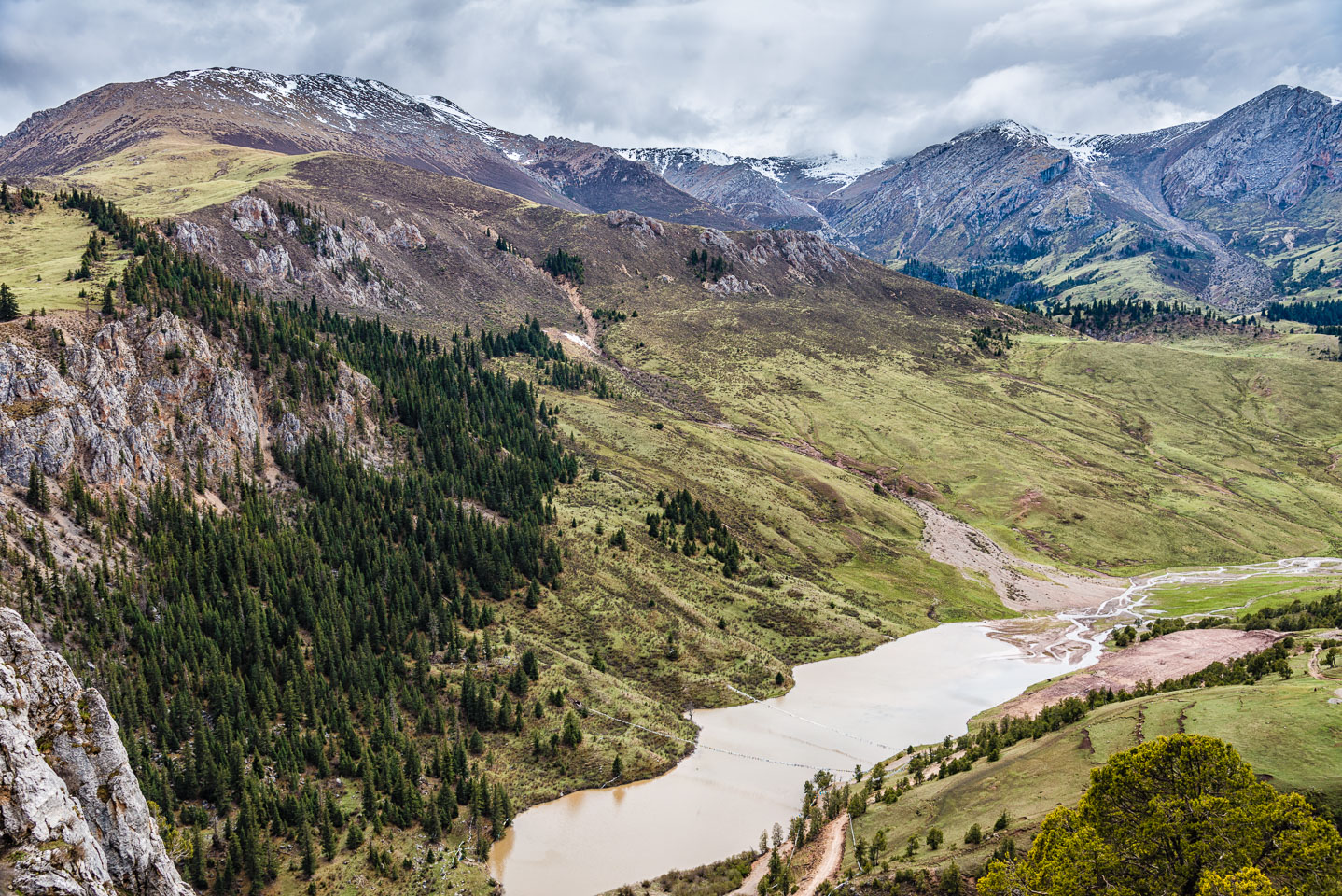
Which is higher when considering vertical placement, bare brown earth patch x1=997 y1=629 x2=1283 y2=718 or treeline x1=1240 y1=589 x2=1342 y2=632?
treeline x1=1240 y1=589 x2=1342 y2=632

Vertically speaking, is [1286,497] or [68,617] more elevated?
[1286,497]

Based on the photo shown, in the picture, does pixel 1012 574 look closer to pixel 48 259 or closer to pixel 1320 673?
pixel 1320 673

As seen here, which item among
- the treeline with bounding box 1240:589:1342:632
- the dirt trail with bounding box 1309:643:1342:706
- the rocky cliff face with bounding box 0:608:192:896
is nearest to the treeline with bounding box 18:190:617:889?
the rocky cliff face with bounding box 0:608:192:896

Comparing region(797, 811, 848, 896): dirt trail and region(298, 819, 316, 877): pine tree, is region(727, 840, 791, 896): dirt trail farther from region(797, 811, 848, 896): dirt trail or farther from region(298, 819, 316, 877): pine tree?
region(298, 819, 316, 877): pine tree

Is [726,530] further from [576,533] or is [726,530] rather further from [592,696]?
[592,696]

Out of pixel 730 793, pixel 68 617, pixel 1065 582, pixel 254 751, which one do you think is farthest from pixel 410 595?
pixel 1065 582

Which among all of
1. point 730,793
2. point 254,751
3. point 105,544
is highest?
point 105,544

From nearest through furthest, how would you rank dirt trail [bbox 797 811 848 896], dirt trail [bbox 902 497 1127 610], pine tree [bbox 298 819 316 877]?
dirt trail [bbox 797 811 848 896] < pine tree [bbox 298 819 316 877] < dirt trail [bbox 902 497 1127 610]
